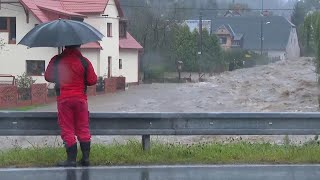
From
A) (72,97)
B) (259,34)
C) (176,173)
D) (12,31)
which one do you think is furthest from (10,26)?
(176,173)

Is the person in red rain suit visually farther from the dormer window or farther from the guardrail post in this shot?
the dormer window

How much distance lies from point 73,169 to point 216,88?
3650 cm

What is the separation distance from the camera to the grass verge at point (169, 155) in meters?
8.70

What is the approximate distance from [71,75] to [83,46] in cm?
3427

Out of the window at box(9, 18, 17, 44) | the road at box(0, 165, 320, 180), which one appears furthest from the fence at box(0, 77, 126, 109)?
the road at box(0, 165, 320, 180)

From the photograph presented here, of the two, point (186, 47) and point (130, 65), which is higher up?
point (186, 47)

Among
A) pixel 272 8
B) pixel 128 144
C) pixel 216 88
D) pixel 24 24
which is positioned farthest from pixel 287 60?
pixel 128 144

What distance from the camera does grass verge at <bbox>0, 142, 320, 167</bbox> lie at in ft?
28.6

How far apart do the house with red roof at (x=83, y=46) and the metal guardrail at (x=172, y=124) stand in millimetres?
29902

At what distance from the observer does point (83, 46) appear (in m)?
42.6

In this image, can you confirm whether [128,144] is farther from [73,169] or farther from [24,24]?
[24,24]

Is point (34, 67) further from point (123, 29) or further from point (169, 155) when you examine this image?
point (169, 155)

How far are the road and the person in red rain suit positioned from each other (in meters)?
0.31

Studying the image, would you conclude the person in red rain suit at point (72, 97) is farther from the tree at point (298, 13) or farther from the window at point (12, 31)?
the tree at point (298, 13)
